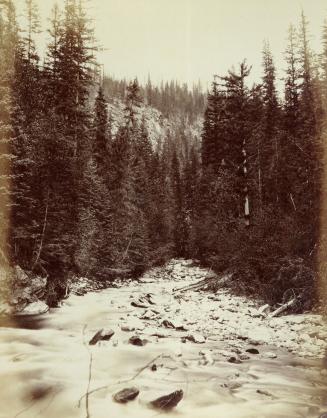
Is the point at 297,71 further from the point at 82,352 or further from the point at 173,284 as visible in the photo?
the point at 82,352

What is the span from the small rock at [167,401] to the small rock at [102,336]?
4414 millimetres

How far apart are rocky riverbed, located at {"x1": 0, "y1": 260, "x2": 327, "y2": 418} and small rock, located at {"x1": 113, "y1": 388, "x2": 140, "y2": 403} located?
0.07 feet

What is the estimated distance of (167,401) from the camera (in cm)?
741

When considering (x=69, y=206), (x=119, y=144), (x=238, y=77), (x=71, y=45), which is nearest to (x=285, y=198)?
(x=238, y=77)

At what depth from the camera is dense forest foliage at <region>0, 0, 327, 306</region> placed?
17.3 m

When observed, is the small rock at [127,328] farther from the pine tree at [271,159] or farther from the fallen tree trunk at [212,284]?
the pine tree at [271,159]

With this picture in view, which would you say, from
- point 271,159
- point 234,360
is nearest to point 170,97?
point 271,159

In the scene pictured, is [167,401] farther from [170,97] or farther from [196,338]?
[170,97]

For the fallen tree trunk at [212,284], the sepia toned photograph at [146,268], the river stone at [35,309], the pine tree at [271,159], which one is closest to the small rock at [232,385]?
the sepia toned photograph at [146,268]

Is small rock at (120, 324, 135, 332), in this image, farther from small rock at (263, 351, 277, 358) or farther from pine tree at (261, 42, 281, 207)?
pine tree at (261, 42, 281, 207)

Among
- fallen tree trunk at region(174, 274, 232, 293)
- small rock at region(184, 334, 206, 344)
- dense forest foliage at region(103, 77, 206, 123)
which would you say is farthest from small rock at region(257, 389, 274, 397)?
dense forest foliage at region(103, 77, 206, 123)

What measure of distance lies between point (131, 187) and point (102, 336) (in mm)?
18649

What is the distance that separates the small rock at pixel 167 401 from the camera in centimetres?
735

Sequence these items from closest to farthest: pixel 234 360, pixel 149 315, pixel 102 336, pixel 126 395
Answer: pixel 126 395, pixel 234 360, pixel 102 336, pixel 149 315
